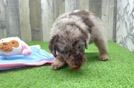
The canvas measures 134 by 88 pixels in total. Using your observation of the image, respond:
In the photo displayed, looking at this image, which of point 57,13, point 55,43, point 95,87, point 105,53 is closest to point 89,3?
point 57,13

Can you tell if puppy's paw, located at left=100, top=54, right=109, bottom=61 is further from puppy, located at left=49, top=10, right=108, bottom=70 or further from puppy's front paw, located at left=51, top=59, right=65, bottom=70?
puppy's front paw, located at left=51, top=59, right=65, bottom=70

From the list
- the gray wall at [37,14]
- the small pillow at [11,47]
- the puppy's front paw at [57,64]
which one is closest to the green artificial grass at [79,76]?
the puppy's front paw at [57,64]

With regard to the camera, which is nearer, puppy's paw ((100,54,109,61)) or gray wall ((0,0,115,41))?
puppy's paw ((100,54,109,61))

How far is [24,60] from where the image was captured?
6.74 ft

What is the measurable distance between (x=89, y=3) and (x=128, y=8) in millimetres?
557

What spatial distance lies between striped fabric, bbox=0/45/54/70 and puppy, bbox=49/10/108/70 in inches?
8.7

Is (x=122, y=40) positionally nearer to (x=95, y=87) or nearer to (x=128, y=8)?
(x=128, y=8)

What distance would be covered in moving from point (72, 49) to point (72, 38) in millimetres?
70

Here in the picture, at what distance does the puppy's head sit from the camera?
5.38ft

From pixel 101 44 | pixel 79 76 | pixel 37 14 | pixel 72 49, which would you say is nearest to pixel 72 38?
pixel 72 49

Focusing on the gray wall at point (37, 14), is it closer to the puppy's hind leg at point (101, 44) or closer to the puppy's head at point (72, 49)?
the puppy's hind leg at point (101, 44)

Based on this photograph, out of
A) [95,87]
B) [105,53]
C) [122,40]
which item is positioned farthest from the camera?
[122,40]

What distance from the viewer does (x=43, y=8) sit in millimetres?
3008

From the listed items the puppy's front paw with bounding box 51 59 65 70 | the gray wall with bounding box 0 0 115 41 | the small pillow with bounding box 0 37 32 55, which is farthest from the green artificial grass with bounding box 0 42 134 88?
the gray wall with bounding box 0 0 115 41
